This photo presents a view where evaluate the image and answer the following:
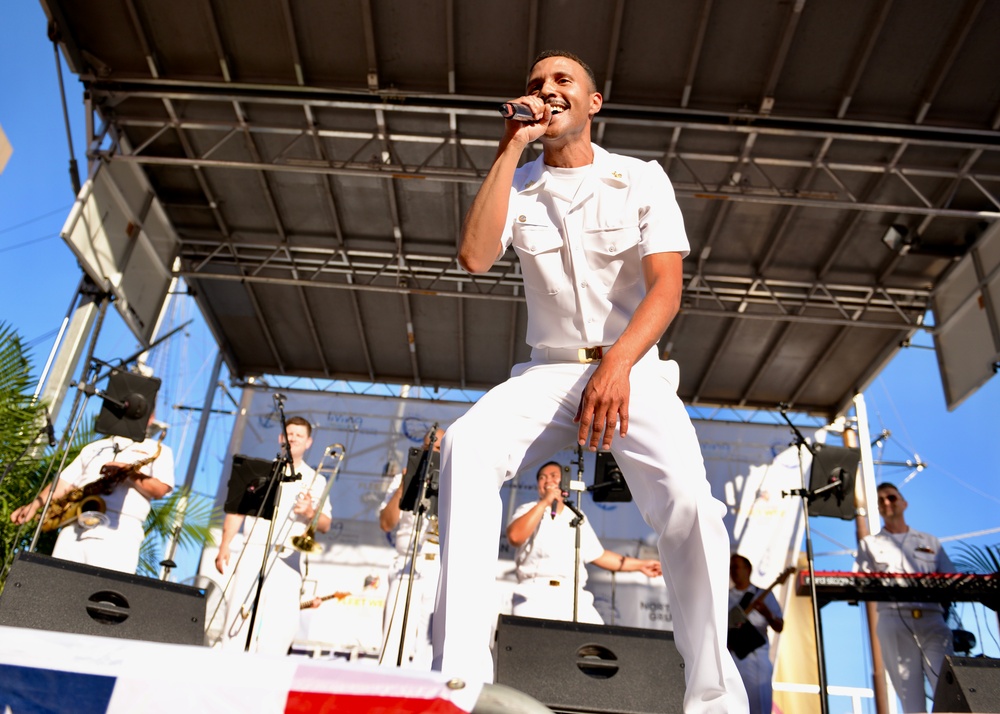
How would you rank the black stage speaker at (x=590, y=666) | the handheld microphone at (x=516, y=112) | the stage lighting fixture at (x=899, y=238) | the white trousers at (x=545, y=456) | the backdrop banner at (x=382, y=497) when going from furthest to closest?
the backdrop banner at (x=382, y=497) < the stage lighting fixture at (x=899, y=238) < the black stage speaker at (x=590, y=666) < the handheld microphone at (x=516, y=112) < the white trousers at (x=545, y=456)

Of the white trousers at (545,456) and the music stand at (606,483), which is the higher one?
the music stand at (606,483)

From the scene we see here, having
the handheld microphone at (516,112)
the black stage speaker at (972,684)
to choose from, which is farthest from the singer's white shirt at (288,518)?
the black stage speaker at (972,684)

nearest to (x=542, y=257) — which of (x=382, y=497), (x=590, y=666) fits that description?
(x=590, y=666)

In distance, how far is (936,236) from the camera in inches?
394

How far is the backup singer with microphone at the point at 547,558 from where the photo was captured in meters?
5.85

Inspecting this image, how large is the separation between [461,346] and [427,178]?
3619 mm

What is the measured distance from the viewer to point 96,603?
3.27m

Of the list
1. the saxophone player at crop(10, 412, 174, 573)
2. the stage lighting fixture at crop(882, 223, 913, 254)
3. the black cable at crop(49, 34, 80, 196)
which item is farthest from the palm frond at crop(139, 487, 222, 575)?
the stage lighting fixture at crop(882, 223, 913, 254)

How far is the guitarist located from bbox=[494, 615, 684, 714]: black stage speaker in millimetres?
3521

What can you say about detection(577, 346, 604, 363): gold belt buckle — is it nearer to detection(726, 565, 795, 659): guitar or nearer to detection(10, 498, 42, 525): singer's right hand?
detection(10, 498, 42, 525): singer's right hand

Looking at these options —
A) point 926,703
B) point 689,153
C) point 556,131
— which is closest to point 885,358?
point 689,153

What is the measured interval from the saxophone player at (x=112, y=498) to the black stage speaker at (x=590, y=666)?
313 centimetres

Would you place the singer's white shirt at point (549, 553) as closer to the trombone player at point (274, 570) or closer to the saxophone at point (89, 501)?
the trombone player at point (274, 570)

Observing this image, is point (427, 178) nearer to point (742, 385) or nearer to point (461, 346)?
point (461, 346)
